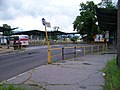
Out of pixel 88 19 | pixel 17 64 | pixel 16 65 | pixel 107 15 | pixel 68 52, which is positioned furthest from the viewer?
pixel 88 19

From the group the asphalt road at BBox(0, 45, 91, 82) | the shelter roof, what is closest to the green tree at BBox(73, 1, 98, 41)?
the shelter roof

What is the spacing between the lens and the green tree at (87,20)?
3155 inches

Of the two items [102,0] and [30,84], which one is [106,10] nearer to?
[30,84]

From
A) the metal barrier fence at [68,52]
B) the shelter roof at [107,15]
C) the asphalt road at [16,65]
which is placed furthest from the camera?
the shelter roof at [107,15]

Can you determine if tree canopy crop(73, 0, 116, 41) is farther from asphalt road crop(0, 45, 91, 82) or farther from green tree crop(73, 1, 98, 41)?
asphalt road crop(0, 45, 91, 82)

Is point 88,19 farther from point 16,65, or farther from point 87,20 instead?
point 16,65

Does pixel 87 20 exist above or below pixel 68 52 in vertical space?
above

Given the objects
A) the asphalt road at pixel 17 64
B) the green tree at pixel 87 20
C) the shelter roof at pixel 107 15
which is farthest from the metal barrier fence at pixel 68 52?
the green tree at pixel 87 20

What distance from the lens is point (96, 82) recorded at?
9.72 metres

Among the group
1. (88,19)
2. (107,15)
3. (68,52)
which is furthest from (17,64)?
(88,19)

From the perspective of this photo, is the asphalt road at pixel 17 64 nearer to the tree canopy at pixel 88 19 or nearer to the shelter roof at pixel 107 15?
the shelter roof at pixel 107 15

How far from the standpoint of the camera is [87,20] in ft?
263

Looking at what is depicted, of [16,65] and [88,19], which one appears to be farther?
[88,19]

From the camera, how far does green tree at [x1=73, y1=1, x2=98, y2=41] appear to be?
8012 centimetres
